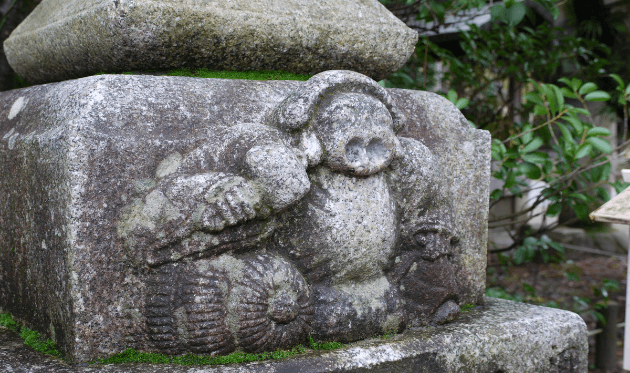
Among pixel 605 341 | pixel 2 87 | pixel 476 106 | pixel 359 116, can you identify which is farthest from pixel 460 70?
pixel 2 87

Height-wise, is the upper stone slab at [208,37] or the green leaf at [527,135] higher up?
the upper stone slab at [208,37]

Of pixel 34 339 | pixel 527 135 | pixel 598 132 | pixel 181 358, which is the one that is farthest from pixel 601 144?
pixel 34 339

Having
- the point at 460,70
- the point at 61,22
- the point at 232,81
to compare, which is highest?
the point at 61,22

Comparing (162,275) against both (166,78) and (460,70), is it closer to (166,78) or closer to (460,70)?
(166,78)

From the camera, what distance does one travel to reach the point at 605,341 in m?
3.54

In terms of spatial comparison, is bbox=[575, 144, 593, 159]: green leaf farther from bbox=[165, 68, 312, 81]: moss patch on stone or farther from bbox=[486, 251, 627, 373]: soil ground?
bbox=[486, 251, 627, 373]: soil ground

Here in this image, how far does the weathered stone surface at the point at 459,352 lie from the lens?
134 cm

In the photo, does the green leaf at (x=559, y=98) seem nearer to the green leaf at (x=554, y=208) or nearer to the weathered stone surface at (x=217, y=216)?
the green leaf at (x=554, y=208)

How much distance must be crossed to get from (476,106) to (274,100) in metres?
2.79

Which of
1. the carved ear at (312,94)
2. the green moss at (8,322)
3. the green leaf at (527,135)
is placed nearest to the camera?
the carved ear at (312,94)

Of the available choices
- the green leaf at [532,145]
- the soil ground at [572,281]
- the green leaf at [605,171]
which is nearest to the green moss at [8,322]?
the green leaf at [532,145]

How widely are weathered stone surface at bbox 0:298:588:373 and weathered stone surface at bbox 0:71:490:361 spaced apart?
0.06 meters

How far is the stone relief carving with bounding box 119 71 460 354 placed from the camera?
134 cm

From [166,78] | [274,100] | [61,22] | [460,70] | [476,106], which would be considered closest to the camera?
[166,78]
